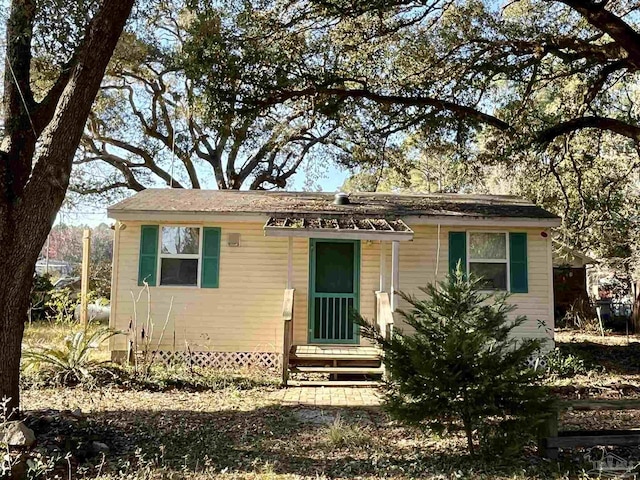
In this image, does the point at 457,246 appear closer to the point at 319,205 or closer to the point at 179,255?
the point at 319,205

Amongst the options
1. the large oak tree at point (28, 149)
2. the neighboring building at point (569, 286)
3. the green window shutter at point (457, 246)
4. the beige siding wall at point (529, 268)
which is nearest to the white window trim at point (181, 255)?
the beige siding wall at point (529, 268)

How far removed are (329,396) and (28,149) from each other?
5.27 m

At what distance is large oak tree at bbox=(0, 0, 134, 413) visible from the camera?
480 centimetres

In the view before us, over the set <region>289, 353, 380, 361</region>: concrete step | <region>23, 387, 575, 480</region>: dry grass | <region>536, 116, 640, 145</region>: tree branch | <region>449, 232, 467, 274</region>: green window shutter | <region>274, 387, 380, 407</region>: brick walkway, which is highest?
<region>536, 116, 640, 145</region>: tree branch

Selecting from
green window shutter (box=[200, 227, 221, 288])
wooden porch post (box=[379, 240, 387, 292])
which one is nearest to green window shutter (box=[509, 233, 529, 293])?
wooden porch post (box=[379, 240, 387, 292])

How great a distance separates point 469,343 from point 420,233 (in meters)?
5.89

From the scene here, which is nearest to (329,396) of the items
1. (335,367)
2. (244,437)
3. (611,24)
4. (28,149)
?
(335,367)

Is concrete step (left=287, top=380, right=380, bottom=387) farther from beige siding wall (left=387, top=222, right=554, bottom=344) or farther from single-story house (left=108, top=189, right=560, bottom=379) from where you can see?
beige siding wall (left=387, top=222, right=554, bottom=344)

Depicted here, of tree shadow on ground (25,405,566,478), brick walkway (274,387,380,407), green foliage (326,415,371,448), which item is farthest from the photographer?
brick walkway (274,387,380,407)

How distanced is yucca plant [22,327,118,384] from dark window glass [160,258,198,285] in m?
1.76

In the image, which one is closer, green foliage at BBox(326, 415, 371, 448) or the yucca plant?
green foliage at BBox(326, 415, 371, 448)

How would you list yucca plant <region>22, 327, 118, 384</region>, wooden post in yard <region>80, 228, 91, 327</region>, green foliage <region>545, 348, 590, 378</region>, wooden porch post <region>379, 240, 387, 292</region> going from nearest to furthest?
1. yucca plant <region>22, 327, 118, 384</region>
2. wooden post in yard <region>80, 228, 91, 327</region>
3. green foliage <region>545, 348, 590, 378</region>
4. wooden porch post <region>379, 240, 387, 292</region>

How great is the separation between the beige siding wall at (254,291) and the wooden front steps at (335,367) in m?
1.02

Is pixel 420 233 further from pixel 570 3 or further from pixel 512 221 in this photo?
pixel 570 3
